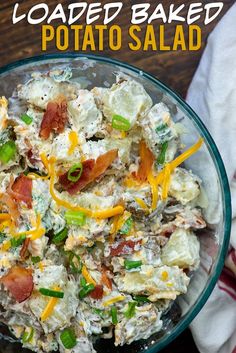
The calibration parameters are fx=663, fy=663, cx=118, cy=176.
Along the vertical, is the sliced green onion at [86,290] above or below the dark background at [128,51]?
below

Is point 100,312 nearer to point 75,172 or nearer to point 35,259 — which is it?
point 35,259

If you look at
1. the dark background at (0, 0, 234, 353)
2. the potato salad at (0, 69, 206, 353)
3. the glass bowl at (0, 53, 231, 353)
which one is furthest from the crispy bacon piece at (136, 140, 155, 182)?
→ the dark background at (0, 0, 234, 353)

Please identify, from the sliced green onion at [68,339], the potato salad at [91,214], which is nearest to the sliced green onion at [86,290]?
the potato salad at [91,214]

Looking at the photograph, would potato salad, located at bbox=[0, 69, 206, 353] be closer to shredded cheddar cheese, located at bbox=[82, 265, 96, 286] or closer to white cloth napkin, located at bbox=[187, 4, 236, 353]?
shredded cheddar cheese, located at bbox=[82, 265, 96, 286]

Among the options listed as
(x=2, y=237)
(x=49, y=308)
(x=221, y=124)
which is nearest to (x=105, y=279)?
(x=49, y=308)

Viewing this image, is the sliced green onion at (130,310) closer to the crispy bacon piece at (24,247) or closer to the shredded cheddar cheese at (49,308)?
the shredded cheddar cheese at (49,308)

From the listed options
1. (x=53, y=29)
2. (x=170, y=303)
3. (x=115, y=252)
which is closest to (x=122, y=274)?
(x=115, y=252)

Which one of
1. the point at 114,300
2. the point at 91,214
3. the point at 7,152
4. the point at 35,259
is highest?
the point at 7,152
